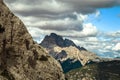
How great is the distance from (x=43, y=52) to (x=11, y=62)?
1751 cm

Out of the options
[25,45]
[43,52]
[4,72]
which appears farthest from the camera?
[43,52]

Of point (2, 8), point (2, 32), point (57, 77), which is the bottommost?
point (57, 77)

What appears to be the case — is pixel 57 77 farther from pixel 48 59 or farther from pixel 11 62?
pixel 11 62

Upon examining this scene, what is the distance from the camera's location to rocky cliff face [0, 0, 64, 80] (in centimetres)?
8575

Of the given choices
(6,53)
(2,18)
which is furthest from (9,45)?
(2,18)

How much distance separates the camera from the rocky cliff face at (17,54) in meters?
85.8

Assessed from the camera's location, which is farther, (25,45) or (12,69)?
(25,45)

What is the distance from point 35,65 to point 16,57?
942 centimetres

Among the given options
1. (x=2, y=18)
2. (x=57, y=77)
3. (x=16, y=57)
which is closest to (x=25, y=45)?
(x=16, y=57)

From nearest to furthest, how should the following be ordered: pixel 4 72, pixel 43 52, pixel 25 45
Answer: pixel 4 72 < pixel 25 45 < pixel 43 52

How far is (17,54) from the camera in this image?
89.4 metres

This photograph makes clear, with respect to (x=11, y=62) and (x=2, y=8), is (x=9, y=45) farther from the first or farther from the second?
(x=2, y=8)

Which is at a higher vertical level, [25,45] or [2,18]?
[2,18]

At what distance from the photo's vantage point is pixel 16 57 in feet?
292
